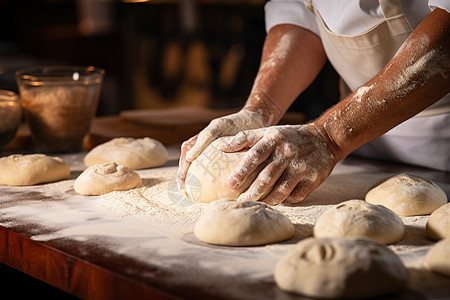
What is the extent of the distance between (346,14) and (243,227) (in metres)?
0.94

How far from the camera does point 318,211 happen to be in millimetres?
1550

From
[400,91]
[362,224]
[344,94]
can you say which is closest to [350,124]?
[400,91]

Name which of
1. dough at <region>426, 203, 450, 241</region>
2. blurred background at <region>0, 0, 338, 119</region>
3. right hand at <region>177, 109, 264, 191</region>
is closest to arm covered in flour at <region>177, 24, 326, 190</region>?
right hand at <region>177, 109, 264, 191</region>

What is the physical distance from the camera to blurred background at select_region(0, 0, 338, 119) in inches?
223

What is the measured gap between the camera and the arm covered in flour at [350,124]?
1.48 m

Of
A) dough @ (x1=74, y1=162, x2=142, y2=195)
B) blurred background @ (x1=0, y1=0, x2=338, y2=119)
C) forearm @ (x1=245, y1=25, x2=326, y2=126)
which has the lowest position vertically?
blurred background @ (x1=0, y1=0, x2=338, y2=119)

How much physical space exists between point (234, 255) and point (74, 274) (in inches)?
13.1

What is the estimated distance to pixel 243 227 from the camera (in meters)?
1.26

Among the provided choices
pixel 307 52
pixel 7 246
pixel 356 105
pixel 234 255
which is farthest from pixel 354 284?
pixel 307 52

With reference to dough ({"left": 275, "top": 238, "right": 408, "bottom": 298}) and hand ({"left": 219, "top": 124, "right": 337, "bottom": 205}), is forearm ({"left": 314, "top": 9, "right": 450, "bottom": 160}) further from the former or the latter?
dough ({"left": 275, "top": 238, "right": 408, "bottom": 298})

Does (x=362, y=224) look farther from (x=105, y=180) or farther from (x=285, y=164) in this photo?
(x=105, y=180)

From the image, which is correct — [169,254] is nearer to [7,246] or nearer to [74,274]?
[74,274]

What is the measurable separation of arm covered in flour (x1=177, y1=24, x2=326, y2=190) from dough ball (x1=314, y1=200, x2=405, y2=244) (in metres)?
0.58

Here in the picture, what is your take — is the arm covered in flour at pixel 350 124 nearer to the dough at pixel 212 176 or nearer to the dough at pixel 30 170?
the dough at pixel 212 176
